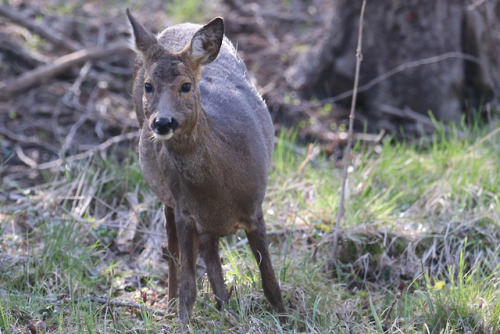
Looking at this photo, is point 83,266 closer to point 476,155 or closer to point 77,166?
point 77,166

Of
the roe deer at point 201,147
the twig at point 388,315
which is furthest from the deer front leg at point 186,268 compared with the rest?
the twig at point 388,315

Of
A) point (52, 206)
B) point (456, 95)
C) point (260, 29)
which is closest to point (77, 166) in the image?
point (52, 206)

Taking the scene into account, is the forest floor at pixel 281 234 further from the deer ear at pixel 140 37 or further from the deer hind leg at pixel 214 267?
the deer ear at pixel 140 37

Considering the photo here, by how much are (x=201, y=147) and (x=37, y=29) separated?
5.15 meters

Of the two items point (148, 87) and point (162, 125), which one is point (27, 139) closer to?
point (148, 87)

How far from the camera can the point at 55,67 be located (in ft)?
23.6

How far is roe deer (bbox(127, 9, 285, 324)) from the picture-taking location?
10.3 feet

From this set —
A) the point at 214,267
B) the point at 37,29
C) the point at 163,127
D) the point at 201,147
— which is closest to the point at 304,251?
the point at 214,267

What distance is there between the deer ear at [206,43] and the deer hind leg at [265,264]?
0.86 m

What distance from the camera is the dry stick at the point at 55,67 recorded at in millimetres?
6945

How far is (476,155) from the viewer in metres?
5.37

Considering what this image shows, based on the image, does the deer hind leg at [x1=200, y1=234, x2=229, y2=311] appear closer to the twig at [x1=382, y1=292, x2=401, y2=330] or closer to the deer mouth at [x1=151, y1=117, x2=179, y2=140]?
the twig at [x1=382, y1=292, x2=401, y2=330]

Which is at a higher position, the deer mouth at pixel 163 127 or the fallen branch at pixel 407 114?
the deer mouth at pixel 163 127

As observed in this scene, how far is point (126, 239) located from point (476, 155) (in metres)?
2.66
